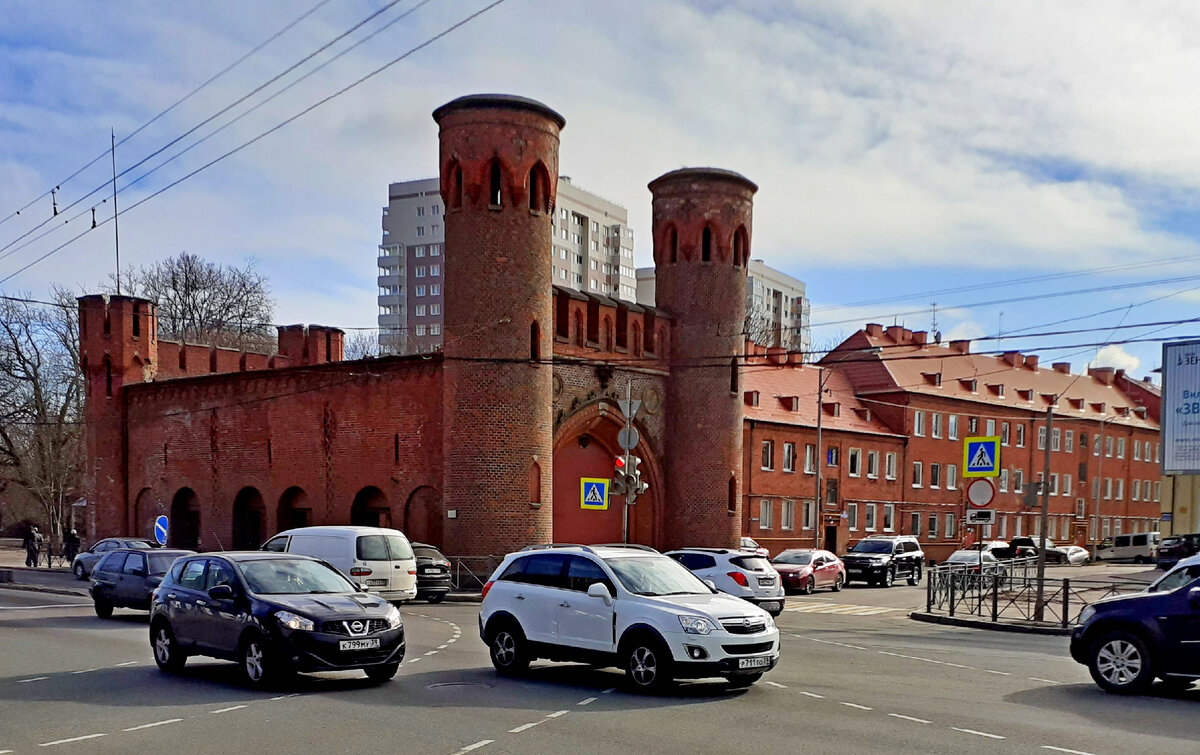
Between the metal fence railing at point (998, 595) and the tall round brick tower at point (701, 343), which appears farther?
the tall round brick tower at point (701, 343)

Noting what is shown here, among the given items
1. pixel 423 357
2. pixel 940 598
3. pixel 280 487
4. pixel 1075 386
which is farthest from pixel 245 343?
pixel 1075 386

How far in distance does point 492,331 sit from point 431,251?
7554cm

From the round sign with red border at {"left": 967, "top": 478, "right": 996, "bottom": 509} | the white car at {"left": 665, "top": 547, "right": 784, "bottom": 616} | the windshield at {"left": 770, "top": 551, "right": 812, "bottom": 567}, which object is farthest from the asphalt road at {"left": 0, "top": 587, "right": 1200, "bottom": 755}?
the windshield at {"left": 770, "top": 551, "right": 812, "bottom": 567}

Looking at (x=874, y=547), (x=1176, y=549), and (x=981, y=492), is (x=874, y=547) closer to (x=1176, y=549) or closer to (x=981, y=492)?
(x=1176, y=549)

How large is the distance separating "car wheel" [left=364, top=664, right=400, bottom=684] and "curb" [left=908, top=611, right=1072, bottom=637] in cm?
1450

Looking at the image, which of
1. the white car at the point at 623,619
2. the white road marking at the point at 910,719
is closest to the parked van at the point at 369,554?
the white car at the point at 623,619

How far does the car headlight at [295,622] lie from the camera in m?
12.1

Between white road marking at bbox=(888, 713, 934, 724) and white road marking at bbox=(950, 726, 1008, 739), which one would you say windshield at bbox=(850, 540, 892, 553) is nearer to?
white road marking at bbox=(888, 713, 934, 724)

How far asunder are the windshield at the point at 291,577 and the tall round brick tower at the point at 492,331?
18.4m

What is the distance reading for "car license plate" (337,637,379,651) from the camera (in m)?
12.1

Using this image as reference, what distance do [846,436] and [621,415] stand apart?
800 inches

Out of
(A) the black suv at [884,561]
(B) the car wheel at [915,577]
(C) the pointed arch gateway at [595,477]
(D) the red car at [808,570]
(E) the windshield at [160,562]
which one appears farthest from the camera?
(B) the car wheel at [915,577]

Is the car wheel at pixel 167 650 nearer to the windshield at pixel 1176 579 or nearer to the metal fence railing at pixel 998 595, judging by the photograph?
the windshield at pixel 1176 579

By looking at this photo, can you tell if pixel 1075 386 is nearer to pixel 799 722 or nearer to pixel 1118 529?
pixel 1118 529
